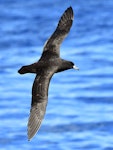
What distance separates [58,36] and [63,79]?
10.4 m

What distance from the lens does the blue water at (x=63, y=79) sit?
78.2 feet

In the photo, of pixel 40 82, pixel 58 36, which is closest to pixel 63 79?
pixel 58 36

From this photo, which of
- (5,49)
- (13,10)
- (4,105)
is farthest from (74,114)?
(13,10)

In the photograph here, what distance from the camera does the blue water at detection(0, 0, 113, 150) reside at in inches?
938

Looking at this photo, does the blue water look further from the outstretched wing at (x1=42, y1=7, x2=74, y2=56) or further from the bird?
the bird

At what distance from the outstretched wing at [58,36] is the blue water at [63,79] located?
7.14m

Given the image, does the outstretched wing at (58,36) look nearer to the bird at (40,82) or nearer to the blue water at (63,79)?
the bird at (40,82)

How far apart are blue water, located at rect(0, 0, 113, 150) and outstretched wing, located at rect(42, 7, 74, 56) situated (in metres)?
7.14

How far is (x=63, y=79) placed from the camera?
26.3 m

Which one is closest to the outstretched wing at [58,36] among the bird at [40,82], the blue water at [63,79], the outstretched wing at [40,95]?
the bird at [40,82]

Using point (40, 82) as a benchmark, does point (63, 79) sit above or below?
above

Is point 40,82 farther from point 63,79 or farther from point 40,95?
point 63,79

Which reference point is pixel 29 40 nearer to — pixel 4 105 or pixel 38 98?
pixel 4 105

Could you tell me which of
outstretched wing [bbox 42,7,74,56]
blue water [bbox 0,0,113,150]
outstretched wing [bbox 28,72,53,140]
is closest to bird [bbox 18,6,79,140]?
outstretched wing [bbox 28,72,53,140]
